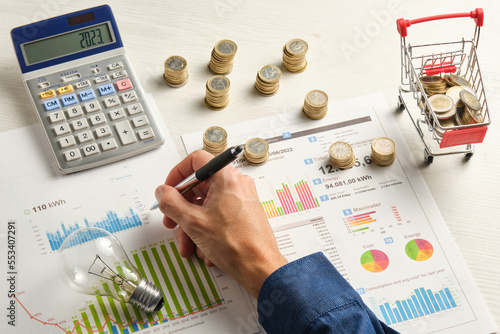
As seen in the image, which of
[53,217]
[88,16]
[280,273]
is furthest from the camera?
[88,16]

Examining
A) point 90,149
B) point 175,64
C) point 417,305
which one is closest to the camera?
point 417,305

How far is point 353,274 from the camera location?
1018 mm

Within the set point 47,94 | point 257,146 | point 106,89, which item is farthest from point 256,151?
point 47,94

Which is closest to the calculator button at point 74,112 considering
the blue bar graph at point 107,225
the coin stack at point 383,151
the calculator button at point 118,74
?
the calculator button at point 118,74

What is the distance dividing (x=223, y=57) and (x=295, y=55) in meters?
0.15

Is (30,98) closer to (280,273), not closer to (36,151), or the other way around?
(36,151)

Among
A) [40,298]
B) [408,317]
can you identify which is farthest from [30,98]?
[408,317]

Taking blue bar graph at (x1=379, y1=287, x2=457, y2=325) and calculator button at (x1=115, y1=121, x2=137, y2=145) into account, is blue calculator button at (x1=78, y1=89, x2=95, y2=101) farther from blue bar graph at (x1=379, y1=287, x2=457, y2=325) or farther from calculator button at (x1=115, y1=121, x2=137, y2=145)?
blue bar graph at (x1=379, y1=287, x2=457, y2=325)

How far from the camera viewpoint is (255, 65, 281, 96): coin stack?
3.93 ft

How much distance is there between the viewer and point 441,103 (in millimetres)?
1108

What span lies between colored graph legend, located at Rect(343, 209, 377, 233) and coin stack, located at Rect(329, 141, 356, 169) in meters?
0.10

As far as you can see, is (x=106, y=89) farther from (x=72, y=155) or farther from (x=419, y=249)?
(x=419, y=249)

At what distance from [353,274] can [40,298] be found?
1.79 feet

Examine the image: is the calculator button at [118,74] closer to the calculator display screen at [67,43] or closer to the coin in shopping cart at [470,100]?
the calculator display screen at [67,43]
